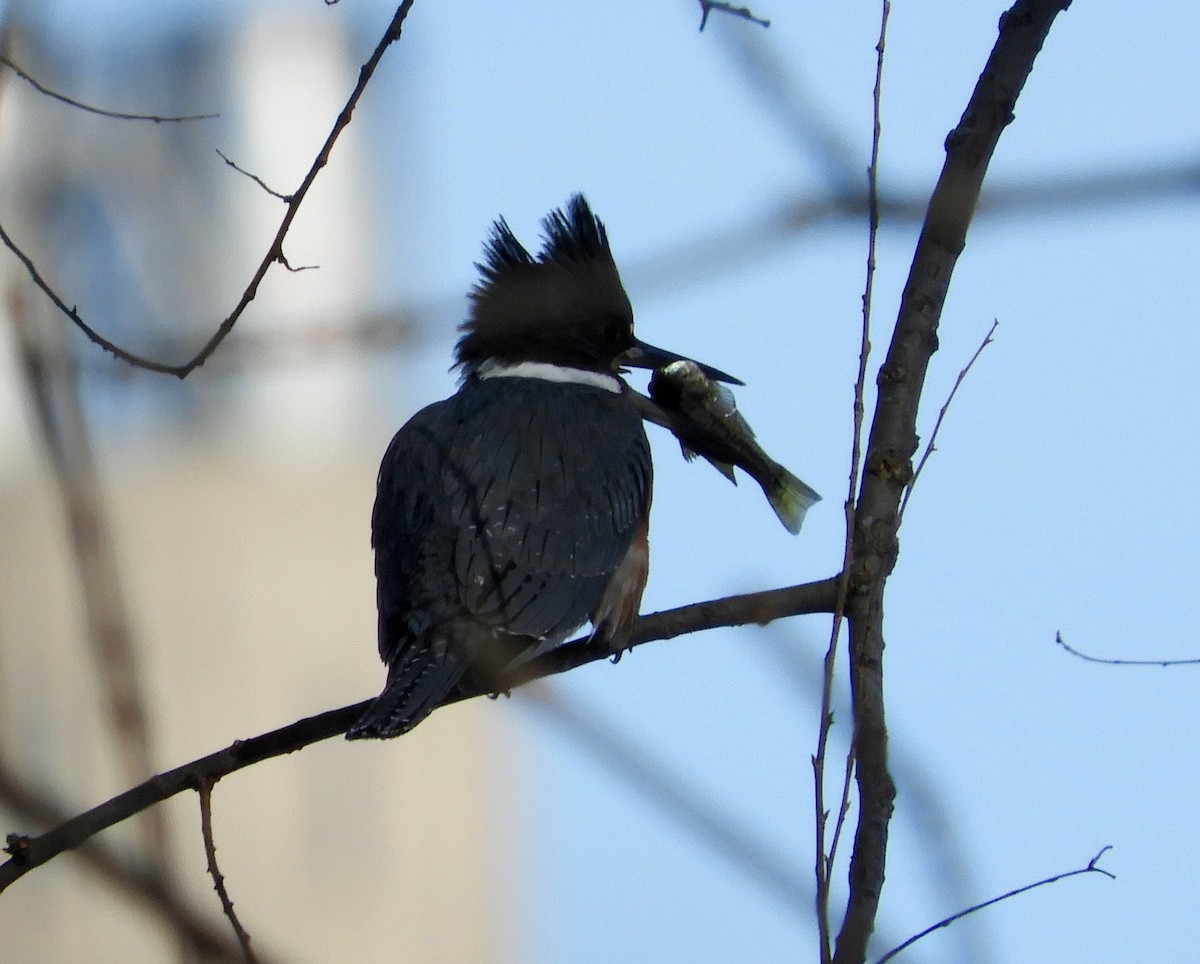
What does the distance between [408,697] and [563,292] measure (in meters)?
1.26

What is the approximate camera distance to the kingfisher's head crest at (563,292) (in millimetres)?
3594

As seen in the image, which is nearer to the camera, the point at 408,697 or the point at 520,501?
the point at 408,697

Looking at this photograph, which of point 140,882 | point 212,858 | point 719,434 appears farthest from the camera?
point 719,434

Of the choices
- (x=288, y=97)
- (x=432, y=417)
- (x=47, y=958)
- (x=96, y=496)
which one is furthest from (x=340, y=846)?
(x=96, y=496)

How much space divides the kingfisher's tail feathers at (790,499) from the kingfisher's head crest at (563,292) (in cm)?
60

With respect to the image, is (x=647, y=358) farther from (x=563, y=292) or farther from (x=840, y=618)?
(x=840, y=618)

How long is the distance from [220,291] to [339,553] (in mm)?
1581

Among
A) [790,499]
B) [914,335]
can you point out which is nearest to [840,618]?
[914,335]

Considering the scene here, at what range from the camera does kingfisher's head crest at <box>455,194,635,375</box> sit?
3.59m

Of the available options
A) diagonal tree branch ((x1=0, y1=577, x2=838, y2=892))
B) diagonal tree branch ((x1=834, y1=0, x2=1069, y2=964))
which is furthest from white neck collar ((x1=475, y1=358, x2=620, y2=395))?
diagonal tree branch ((x1=834, y1=0, x2=1069, y2=964))

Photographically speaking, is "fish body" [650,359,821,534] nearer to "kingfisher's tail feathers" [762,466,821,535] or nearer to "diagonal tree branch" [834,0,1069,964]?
"kingfisher's tail feathers" [762,466,821,535]

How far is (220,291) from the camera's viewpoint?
365 inches

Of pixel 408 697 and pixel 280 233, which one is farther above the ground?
pixel 280 233

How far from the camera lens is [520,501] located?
3.02m
